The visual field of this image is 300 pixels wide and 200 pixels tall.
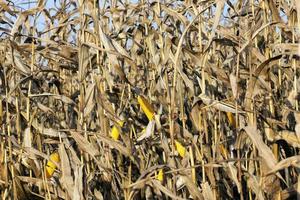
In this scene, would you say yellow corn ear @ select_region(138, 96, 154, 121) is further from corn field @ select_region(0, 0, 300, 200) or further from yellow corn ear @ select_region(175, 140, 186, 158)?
yellow corn ear @ select_region(175, 140, 186, 158)

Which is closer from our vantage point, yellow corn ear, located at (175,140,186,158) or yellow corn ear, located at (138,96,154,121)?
yellow corn ear, located at (175,140,186,158)

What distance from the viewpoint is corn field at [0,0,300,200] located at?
190 cm

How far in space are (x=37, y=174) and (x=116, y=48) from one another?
1.89 ft

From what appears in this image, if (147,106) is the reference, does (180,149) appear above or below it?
below

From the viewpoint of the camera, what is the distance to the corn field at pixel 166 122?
190 centimetres

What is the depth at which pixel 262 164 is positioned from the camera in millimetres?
1729

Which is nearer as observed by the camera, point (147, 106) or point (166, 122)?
point (147, 106)

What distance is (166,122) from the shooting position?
2.44m

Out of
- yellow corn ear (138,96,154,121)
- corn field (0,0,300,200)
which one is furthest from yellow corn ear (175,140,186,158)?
yellow corn ear (138,96,154,121)

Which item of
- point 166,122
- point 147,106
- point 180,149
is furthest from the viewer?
point 166,122

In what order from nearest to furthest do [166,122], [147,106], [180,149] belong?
[180,149], [147,106], [166,122]

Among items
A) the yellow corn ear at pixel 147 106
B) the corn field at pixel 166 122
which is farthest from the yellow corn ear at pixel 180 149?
the yellow corn ear at pixel 147 106

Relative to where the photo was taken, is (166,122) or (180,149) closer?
(180,149)

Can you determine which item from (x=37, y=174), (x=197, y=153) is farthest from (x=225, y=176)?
(x=37, y=174)
